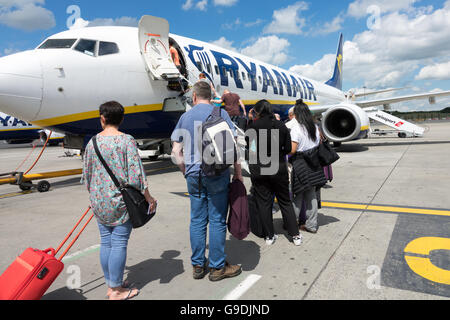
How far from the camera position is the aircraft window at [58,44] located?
580cm

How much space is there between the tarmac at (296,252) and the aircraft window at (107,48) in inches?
121

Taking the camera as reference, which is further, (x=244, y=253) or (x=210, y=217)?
(x=244, y=253)

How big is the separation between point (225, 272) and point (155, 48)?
5.69 meters

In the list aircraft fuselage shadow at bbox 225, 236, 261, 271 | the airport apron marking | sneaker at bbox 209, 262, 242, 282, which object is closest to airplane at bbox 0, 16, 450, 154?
aircraft fuselage shadow at bbox 225, 236, 261, 271

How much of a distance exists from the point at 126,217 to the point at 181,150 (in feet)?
2.66

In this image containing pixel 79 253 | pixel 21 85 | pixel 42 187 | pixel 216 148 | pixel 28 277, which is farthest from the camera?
pixel 42 187

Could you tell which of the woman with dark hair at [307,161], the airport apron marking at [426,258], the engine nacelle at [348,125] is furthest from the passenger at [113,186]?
the engine nacelle at [348,125]

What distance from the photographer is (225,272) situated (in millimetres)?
2619

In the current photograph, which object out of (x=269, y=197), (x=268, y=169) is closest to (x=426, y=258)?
(x=269, y=197)

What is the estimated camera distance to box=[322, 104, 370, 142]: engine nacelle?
1105 centimetres

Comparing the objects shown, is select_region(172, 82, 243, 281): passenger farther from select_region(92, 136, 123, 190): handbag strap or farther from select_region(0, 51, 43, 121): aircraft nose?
select_region(0, 51, 43, 121): aircraft nose

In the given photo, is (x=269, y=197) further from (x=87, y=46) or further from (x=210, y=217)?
(x=87, y=46)
